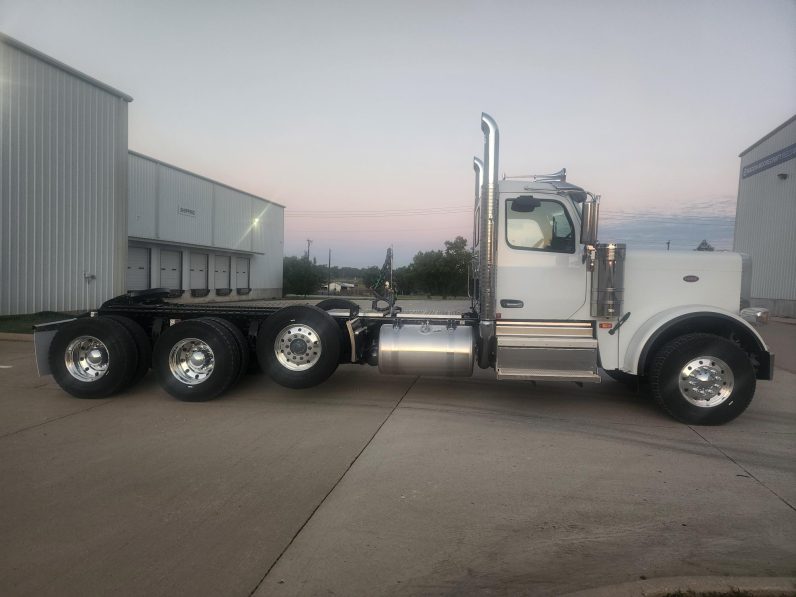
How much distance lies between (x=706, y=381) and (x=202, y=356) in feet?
19.8

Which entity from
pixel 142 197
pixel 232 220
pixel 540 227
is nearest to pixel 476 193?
pixel 540 227

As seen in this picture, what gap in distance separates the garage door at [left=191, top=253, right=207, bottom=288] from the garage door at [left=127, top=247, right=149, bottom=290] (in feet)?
13.4

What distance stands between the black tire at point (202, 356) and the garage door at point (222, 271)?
29.0 metres

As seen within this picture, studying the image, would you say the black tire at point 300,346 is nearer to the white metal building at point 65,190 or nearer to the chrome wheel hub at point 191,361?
the chrome wheel hub at point 191,361

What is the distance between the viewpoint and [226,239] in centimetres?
3494

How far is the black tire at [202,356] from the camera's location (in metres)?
7.11

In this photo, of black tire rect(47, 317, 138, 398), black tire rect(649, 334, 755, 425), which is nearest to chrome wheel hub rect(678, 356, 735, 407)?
black tire rect(649, 334, 755, 425)

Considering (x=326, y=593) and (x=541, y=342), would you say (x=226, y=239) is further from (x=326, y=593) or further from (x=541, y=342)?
(x=326, y=593)

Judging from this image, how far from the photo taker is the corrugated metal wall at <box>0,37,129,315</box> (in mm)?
17016

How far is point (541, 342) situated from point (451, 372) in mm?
1170

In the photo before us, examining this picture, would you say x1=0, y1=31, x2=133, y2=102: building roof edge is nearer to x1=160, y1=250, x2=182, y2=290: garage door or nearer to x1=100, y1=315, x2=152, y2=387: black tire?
x1=160, y1=250, x2=182, y2=290: garage door

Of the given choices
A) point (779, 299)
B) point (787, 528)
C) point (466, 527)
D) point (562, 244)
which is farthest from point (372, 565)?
point (779, 299)

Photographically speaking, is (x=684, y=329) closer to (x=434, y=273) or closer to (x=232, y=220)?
(x=434, y=273)

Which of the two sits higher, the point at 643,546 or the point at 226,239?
the point at 226,239
